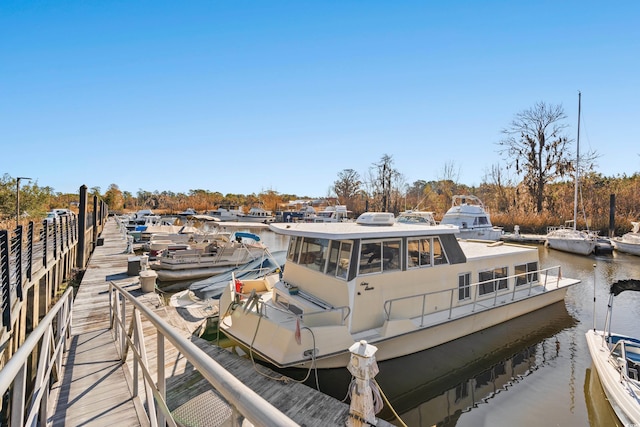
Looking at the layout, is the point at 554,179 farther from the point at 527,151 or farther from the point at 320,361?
the point at 320,361

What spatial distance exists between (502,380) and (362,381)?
5146 mm

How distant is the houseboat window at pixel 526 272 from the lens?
1084 cm

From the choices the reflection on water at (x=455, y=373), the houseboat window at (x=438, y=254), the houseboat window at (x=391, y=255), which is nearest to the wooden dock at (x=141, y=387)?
the reflection on water at (x=455, y=373)

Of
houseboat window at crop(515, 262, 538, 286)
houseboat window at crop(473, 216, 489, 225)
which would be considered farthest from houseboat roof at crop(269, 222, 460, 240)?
houseboat window at crop(473, 216, 489, 225)

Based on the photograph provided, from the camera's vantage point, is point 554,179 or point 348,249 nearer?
point 348,249

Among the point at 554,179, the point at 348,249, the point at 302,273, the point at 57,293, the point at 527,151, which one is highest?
the point at 527,151

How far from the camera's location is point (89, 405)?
327 centimetres

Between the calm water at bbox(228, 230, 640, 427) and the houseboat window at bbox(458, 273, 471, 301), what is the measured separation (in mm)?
1113

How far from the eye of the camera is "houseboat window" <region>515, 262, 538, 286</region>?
10.8 metres

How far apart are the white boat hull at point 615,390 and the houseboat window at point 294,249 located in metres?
6.76

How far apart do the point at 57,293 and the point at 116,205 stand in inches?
2362

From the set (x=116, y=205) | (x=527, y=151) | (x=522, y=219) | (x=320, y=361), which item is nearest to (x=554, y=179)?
(x=527, y=151)

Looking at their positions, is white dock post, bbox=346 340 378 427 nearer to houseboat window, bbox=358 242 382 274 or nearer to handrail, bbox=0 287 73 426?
houseboat window, bbox=358 242 382 274

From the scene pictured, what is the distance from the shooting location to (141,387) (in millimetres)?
4691
